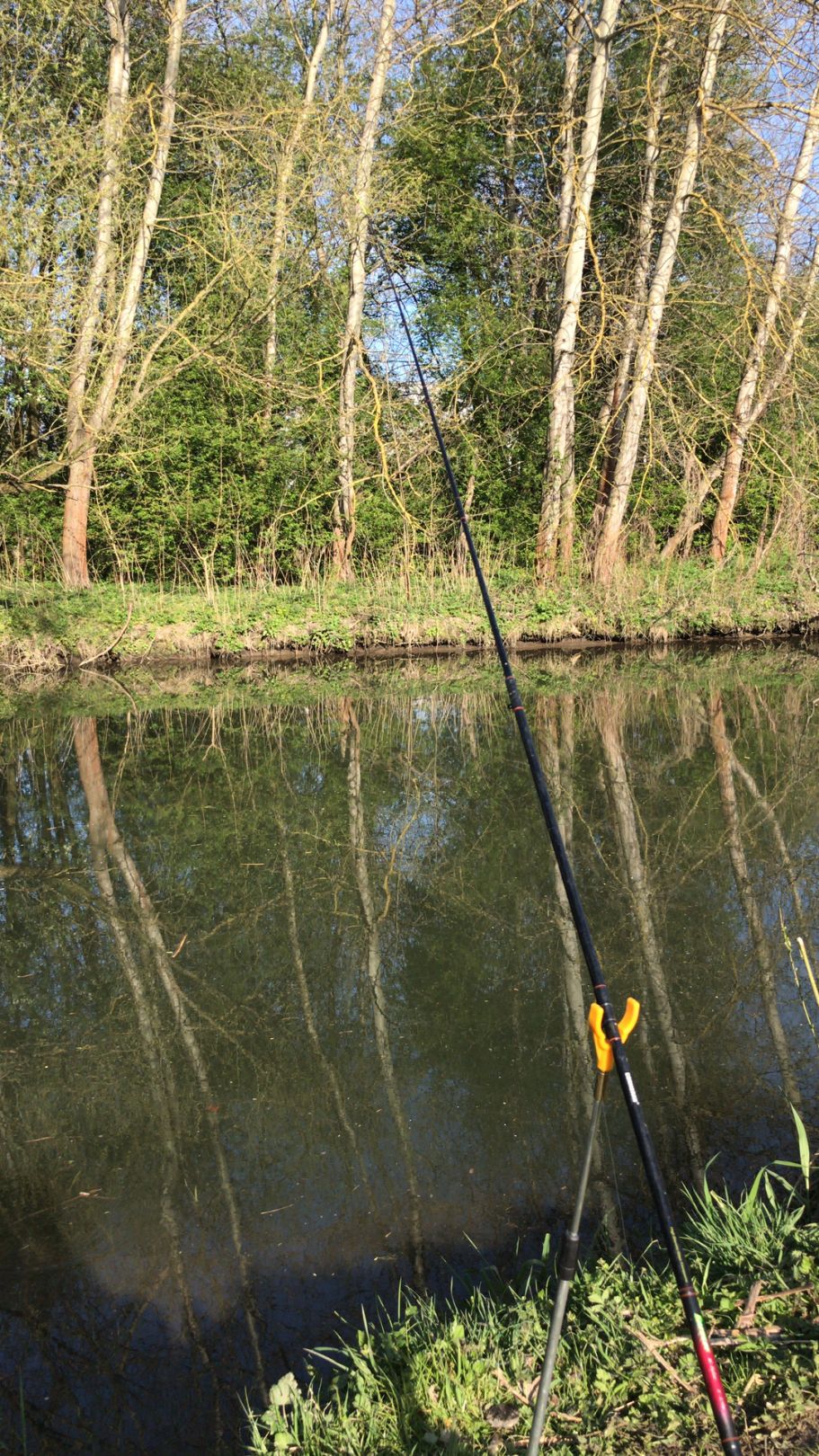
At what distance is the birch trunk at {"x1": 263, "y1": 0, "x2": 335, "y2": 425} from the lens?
52.1 feet

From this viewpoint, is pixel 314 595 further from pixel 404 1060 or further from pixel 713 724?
pixel 404 1060

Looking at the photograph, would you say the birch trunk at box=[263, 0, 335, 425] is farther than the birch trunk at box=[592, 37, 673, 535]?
Yes

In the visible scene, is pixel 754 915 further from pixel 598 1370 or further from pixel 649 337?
pixel 649 337

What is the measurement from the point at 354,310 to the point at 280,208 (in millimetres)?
1640

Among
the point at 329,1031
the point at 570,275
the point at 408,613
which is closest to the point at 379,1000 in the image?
the point at 329,1031

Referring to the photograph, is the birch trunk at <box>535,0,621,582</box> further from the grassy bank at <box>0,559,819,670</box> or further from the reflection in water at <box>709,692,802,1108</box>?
the reflection in water at <box>709,692,802,1108</box>

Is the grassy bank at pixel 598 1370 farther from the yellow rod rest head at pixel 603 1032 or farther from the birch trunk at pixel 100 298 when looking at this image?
the birch trunk at pixel 100 298

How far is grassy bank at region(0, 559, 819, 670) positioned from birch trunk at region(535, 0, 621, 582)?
0.94 metres

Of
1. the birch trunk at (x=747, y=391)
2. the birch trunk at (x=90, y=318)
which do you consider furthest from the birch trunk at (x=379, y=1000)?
the birch trunk at (x=747, y=391)

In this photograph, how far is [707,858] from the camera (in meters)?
6.46

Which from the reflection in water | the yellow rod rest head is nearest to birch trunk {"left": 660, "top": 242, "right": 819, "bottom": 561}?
the reflection in water

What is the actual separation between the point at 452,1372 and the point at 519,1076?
5.46 ft

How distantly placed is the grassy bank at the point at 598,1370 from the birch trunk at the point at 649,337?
1274 cm

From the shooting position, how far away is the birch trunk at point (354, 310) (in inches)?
622
